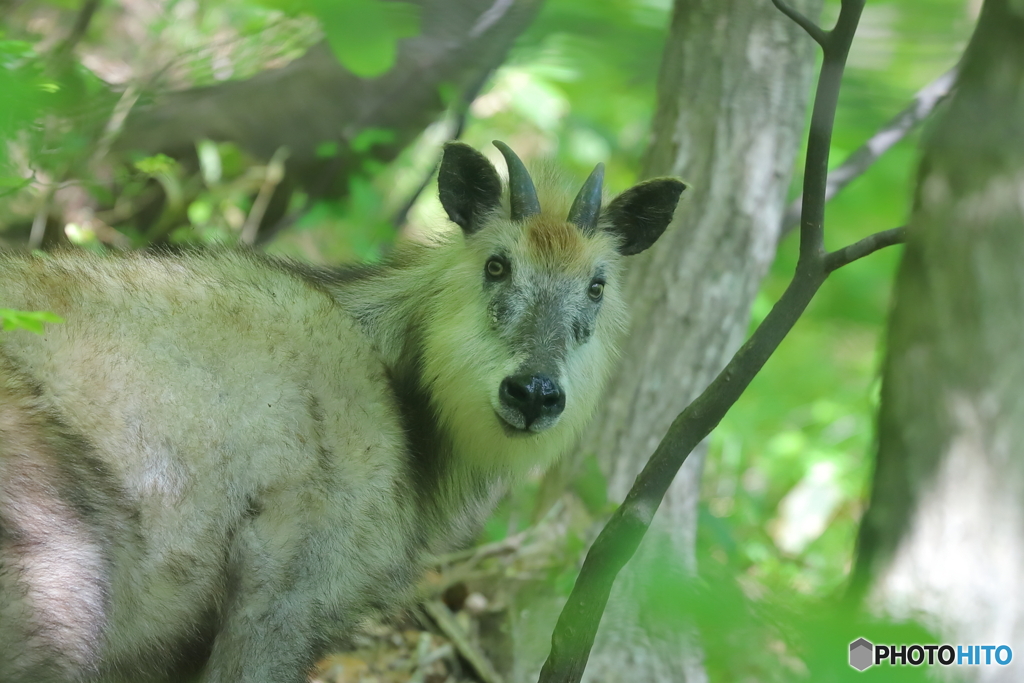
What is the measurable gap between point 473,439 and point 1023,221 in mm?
4098

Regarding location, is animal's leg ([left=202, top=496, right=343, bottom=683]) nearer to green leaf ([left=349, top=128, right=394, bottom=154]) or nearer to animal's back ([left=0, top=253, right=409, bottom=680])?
animal's back ([left=0, top=253, right=409, bottom=680])

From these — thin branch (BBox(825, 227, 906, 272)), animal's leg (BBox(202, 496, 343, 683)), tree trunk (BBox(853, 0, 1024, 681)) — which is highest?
thin branch (BBox(825, 227, 906, 272))

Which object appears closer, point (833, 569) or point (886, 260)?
point (833, 569)

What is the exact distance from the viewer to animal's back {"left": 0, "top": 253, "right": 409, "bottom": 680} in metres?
3.12

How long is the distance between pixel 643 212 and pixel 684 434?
1.52 metres

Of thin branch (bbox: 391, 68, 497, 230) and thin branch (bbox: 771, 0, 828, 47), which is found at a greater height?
thin branch (bbox: 771, 0, 828, 47)

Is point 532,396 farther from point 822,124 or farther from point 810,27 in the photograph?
point 810,27

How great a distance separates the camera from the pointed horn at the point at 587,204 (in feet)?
13.1

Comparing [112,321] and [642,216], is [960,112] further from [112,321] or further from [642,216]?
[112,321]

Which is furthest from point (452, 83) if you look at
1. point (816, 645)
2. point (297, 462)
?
point (816, 645)

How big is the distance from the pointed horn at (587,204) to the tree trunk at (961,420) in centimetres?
283

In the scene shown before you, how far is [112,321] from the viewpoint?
349 centimetres

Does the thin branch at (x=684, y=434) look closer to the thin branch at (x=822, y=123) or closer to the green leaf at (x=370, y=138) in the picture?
the thin branch at (x=822, y=123)

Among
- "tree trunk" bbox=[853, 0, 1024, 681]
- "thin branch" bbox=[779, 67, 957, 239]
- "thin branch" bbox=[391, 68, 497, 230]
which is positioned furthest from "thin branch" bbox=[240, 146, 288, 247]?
"tree trunk" bbox=[853, 0, 1024, 681]
